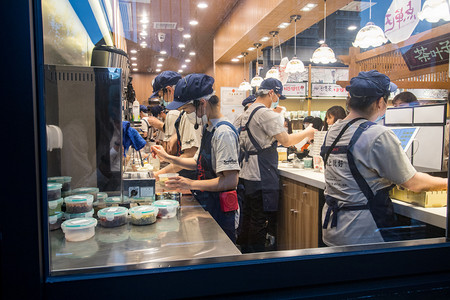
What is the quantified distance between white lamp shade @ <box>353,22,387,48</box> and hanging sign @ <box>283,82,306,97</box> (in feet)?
7.59

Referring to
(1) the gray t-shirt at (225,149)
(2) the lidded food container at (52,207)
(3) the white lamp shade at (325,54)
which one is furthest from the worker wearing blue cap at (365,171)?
(3) the white lamp shade at (325,54)

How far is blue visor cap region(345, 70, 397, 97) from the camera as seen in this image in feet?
5.60

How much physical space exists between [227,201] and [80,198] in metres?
0.81

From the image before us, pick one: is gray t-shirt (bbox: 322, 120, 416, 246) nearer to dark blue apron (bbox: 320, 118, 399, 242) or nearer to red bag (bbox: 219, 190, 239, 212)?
dark blue apron (bbox: 320, 118, 399, 242)

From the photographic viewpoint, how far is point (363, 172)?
1646 millimetres

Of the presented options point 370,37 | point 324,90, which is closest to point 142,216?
point 370,37

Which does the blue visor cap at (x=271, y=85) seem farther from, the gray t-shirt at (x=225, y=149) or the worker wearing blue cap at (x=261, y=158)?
the gray t-shirt at (x=225, y=149)

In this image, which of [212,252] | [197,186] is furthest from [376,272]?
[197,186]

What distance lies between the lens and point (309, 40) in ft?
16.5

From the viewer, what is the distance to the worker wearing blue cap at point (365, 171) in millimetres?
Answer: 1584

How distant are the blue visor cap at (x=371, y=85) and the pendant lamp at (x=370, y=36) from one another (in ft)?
4.95

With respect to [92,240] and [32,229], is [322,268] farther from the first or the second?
[92,240]

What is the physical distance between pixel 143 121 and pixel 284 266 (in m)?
1.79

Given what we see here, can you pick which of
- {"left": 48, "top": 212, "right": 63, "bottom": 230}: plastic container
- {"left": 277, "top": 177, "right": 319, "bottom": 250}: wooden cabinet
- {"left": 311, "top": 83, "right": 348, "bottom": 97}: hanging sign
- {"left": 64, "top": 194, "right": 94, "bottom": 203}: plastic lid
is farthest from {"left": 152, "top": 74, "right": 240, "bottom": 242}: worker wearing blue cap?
{"left": 311, "top": 83, "right": 348, "bottom": 97}: hanging sign
